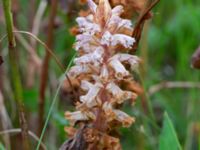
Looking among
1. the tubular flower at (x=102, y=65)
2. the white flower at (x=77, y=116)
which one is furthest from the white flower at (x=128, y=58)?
the white flower at (x=77, y=116)

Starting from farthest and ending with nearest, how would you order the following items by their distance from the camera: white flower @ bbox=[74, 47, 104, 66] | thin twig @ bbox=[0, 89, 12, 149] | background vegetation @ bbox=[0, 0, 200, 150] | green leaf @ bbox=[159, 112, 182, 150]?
background vegetation @ bbox=[0, 0, 200, 150] < thin twig @ bbox=[0, 89, 12, 149] < green leaf @ bbox=[159, 112, 182, 150] < white flower @ bbox=[74, 47, 104, 66]

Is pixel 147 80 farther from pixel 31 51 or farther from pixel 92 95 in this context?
pixel 92 95

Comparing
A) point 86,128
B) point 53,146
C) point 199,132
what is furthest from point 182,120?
point 86,128

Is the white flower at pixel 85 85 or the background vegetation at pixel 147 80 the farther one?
the background vegetation at pixel 147 80

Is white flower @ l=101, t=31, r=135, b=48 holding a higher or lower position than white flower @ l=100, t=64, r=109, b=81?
higher

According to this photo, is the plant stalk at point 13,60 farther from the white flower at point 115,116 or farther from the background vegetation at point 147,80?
the background vegetation at point 147,80

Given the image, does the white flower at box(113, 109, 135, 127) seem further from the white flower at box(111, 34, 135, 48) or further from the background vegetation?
the background vegetation

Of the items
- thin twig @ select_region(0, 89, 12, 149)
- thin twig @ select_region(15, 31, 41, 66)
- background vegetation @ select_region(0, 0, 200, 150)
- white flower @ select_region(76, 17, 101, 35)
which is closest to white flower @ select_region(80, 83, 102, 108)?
white flower @ select_region(76, 17, 101, 35)

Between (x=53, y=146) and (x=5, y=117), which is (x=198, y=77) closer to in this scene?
(x=53, y=146)
